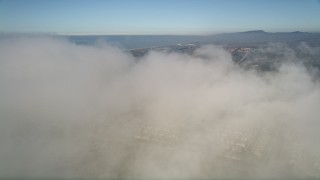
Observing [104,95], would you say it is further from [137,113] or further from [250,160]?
[250,160]

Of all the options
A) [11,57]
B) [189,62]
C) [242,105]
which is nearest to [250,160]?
[242,105]

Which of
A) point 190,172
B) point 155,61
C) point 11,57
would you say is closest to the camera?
point 190,172

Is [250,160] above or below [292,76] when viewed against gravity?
below

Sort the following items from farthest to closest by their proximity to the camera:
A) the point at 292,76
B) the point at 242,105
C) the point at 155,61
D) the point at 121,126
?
the point at 155,61, the point at 292,76, the point at 242,105, the point at 121,126

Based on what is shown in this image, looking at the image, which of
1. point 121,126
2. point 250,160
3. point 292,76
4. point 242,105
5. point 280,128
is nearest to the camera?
point 250,160

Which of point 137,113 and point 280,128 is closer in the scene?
A: point 280,128

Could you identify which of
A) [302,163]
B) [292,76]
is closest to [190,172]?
[302,163]

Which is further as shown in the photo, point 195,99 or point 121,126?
point 195,99

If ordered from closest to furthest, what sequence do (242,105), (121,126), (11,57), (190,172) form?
(190,172)
(121,126)
(242,105)
(11,57)

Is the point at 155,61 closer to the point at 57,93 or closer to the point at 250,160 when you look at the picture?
the point at 57,93
